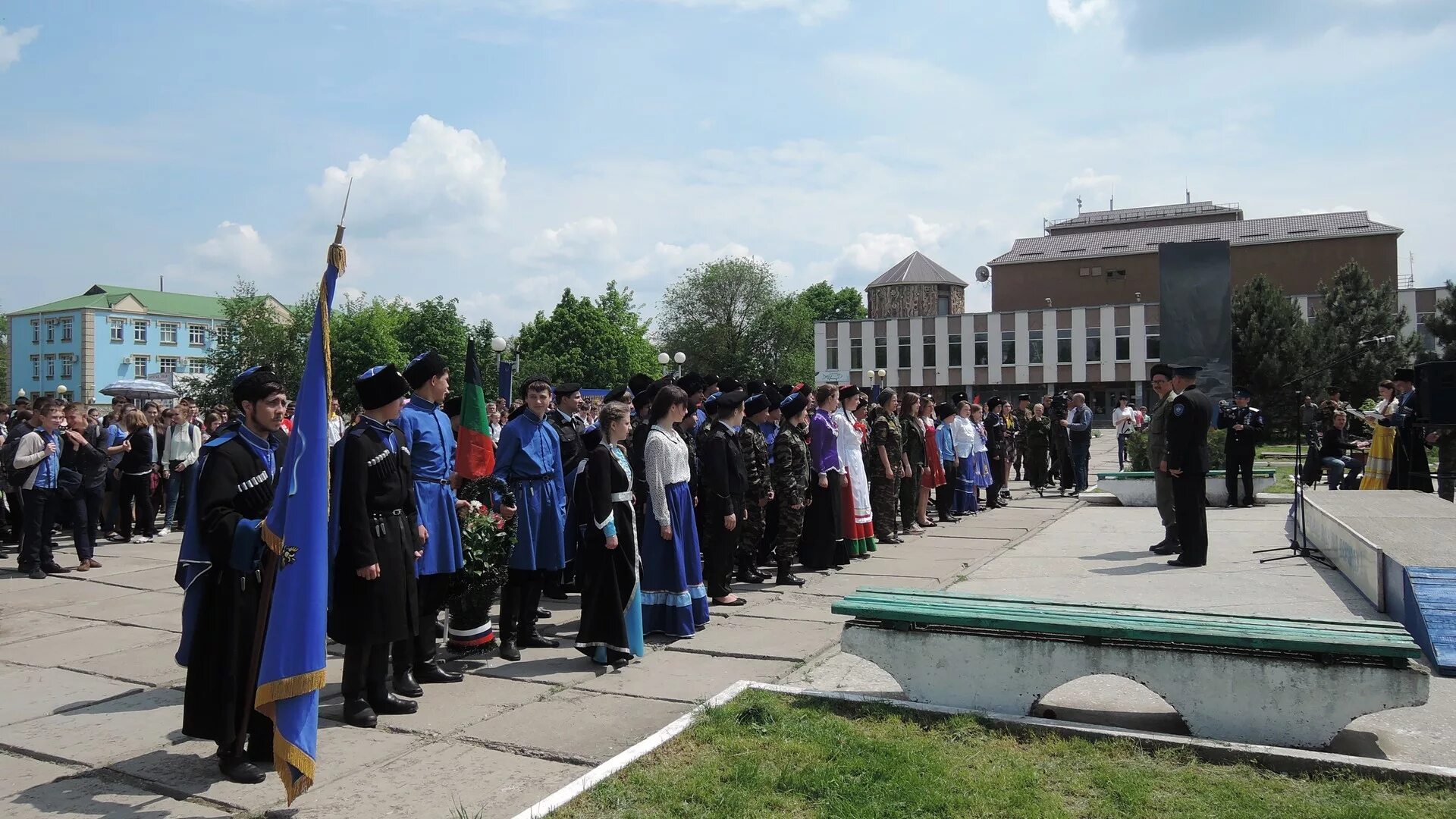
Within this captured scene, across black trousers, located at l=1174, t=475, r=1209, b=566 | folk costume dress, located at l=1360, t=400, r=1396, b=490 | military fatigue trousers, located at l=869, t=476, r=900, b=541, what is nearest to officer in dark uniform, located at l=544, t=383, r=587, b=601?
military fatigue trousers, located at l=869, t=476, r=900, b=541

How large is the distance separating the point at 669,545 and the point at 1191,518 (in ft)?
18.7

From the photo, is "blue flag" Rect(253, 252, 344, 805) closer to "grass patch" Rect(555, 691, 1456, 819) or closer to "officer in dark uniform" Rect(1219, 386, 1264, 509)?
"grass patch" Rect(555, 691, 1456, 819)

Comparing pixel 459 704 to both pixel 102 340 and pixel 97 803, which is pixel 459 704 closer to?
pixel 97 803

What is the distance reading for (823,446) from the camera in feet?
34.1

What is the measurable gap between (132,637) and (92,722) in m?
2.41

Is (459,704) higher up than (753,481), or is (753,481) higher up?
(753,481)

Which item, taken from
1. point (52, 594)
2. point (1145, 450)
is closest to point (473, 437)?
point (52, 594)

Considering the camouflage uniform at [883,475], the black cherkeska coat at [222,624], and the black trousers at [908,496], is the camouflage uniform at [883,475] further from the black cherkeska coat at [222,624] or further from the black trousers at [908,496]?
the black cherkeska coat at [222,624]

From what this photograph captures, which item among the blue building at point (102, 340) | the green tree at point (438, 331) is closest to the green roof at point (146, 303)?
the blue building at point (102, 340)

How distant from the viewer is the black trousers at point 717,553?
26.8 ft

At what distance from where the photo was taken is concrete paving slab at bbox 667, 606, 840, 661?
666 centimetres

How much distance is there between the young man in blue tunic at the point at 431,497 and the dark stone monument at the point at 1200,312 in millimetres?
18011

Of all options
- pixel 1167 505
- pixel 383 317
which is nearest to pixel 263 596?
pixel 1167 505

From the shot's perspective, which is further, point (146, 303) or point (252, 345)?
point (146, 303)
